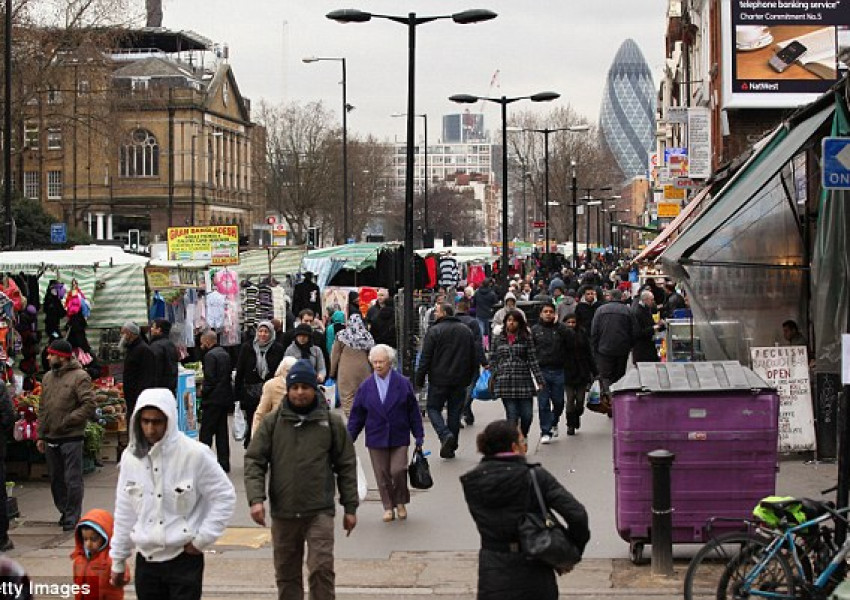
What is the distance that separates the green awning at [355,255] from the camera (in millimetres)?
31953

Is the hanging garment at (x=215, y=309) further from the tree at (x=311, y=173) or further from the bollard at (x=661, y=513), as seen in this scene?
the tree at (x=311, y=173)

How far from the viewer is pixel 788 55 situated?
2791cm

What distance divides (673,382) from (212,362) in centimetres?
631

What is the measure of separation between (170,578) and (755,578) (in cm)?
328

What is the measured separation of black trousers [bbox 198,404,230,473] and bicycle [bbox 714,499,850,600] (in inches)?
311

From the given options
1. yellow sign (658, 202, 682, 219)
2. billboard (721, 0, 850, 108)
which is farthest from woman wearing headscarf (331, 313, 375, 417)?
yellow sign (658, 202, 682, 219)

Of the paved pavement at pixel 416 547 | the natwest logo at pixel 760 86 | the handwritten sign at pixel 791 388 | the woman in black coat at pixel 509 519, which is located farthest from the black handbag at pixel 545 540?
the natwest logo at pixel 760 86

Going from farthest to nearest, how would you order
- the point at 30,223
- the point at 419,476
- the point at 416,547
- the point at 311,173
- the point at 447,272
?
the point at 311,173, the point at 30,223, the point at 447,272, the point at 419,476, the point at 416,547

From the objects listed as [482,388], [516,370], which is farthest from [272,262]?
[516,370]

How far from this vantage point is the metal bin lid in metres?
9.95

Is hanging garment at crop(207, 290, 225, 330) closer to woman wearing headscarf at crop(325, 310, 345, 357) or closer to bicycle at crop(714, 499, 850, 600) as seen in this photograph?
woman wearing headscarf at crop(325, 310, 345, 357)

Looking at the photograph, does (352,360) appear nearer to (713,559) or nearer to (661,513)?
(661,513)

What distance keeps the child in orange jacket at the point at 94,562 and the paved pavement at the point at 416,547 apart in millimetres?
2511

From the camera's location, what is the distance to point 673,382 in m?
10.1
